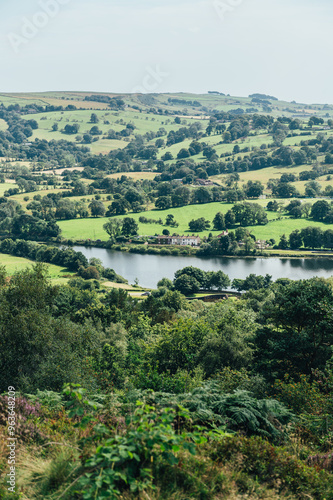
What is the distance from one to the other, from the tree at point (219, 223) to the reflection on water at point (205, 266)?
15.1 metres

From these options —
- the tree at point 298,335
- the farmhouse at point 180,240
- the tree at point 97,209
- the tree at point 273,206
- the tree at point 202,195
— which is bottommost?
the farmhouse at point 180,240

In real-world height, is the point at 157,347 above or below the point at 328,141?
below

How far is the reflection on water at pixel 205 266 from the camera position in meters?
68.4

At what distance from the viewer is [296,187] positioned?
397ft

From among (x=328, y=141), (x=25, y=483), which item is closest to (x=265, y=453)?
(x=25, y=483)

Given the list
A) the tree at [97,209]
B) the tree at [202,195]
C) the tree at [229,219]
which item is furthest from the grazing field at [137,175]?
the tree at [229,219]

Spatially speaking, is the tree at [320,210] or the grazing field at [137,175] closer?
the tree at [320,210]

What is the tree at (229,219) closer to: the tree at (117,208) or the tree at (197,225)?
the tree at (197,225)

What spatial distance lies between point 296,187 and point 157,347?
4415 inches

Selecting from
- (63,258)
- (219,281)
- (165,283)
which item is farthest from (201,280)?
(63,258)

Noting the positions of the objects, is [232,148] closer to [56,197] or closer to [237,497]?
[56,197]

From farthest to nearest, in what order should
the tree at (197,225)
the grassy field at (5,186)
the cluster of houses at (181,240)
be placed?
the grassy field at (5,186) → the tree at (197,225) → the cluster of houses at (181,240)

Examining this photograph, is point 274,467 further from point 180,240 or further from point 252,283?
point 180,240

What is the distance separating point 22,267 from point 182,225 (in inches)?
1501
